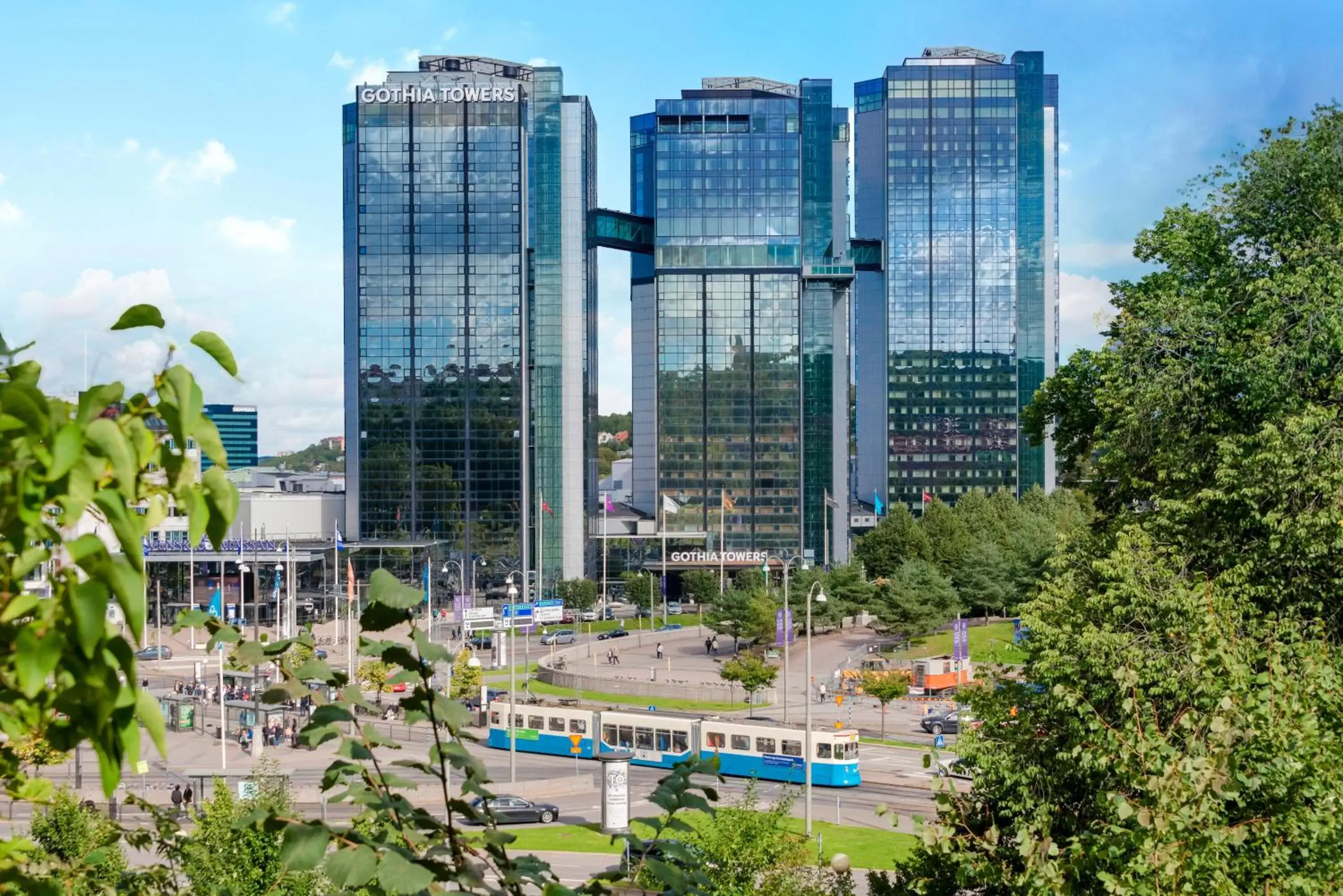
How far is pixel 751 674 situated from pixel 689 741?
11324 mm

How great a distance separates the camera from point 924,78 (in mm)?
148250

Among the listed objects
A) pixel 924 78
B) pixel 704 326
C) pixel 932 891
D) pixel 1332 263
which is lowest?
pixel 932 891

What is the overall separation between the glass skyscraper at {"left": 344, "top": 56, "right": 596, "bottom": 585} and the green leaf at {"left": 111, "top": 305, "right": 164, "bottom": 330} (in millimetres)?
109940

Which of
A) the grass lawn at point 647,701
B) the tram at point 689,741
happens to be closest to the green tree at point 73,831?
the tram at point 689,741

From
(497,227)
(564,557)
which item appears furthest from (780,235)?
(564,557)

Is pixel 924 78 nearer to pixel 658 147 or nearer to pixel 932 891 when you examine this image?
pixel 658 147

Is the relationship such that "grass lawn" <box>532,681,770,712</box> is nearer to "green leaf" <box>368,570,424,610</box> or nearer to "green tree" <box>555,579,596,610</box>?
"green tree" <box>555,579,596,610</box>

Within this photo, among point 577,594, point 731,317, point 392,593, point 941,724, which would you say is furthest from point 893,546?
point 392,593

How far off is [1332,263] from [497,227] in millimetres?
93642

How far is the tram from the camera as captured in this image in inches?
1826

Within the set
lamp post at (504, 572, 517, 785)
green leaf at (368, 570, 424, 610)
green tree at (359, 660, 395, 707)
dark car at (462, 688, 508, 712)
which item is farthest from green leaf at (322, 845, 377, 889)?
dark car at (462, 688, 508, 712)

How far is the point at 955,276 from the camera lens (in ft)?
496

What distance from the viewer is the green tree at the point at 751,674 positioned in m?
59.7

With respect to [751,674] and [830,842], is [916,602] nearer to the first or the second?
[751,674]
